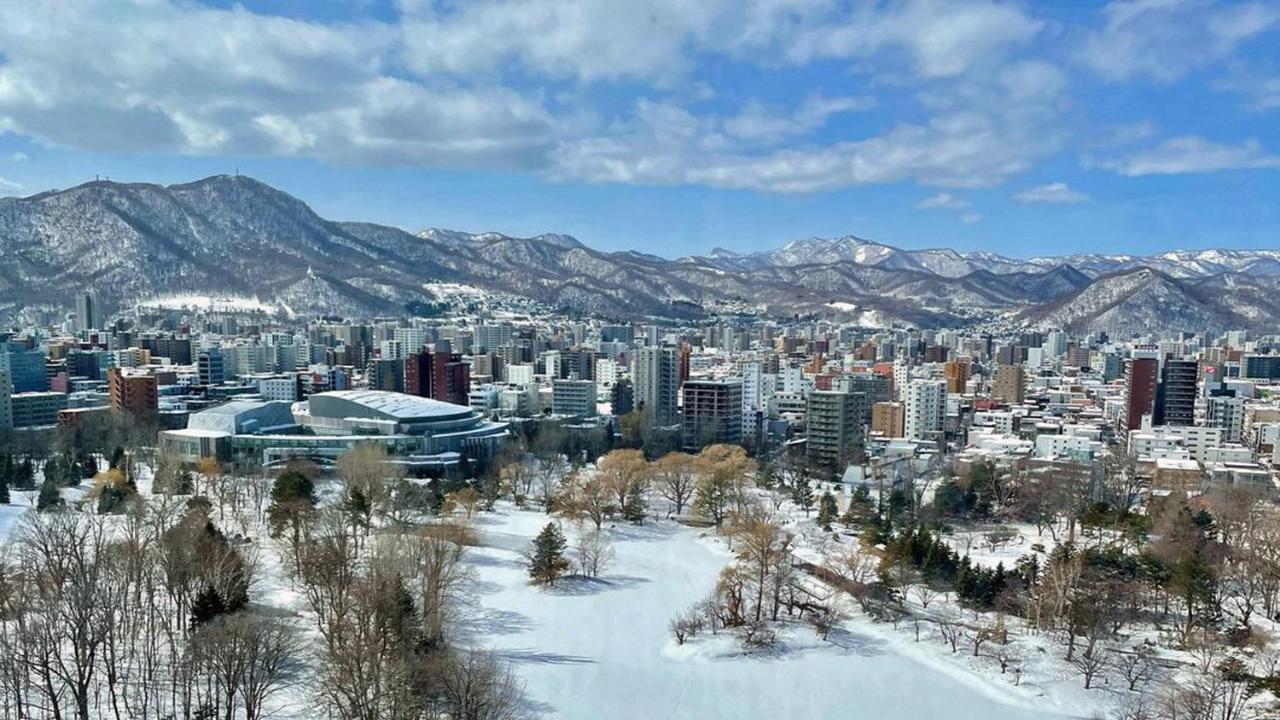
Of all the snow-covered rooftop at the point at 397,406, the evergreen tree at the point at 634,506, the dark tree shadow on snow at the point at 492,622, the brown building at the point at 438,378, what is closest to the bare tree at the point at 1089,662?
the dark tree shadow on snow at the point at 492,622

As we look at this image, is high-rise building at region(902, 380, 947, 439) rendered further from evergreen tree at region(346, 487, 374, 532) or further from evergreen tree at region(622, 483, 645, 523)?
evergreen tree at region(346, 487, 374, 532)

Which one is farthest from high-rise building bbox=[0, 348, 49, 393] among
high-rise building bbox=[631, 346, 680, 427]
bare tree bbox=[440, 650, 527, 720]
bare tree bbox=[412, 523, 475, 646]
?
bare tree bbox=[440, 650, 527, 720]

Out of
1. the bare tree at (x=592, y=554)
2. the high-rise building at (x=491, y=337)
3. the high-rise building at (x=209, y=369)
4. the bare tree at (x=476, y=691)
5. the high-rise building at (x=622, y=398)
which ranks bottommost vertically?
the bare tree at (x=592, y=554)

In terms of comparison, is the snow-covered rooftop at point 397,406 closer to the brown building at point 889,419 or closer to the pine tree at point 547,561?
the pine tree at point 547,561

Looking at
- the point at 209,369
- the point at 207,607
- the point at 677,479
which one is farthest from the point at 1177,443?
→ the point at 209,369

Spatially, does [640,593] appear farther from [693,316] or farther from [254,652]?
[693,316]
